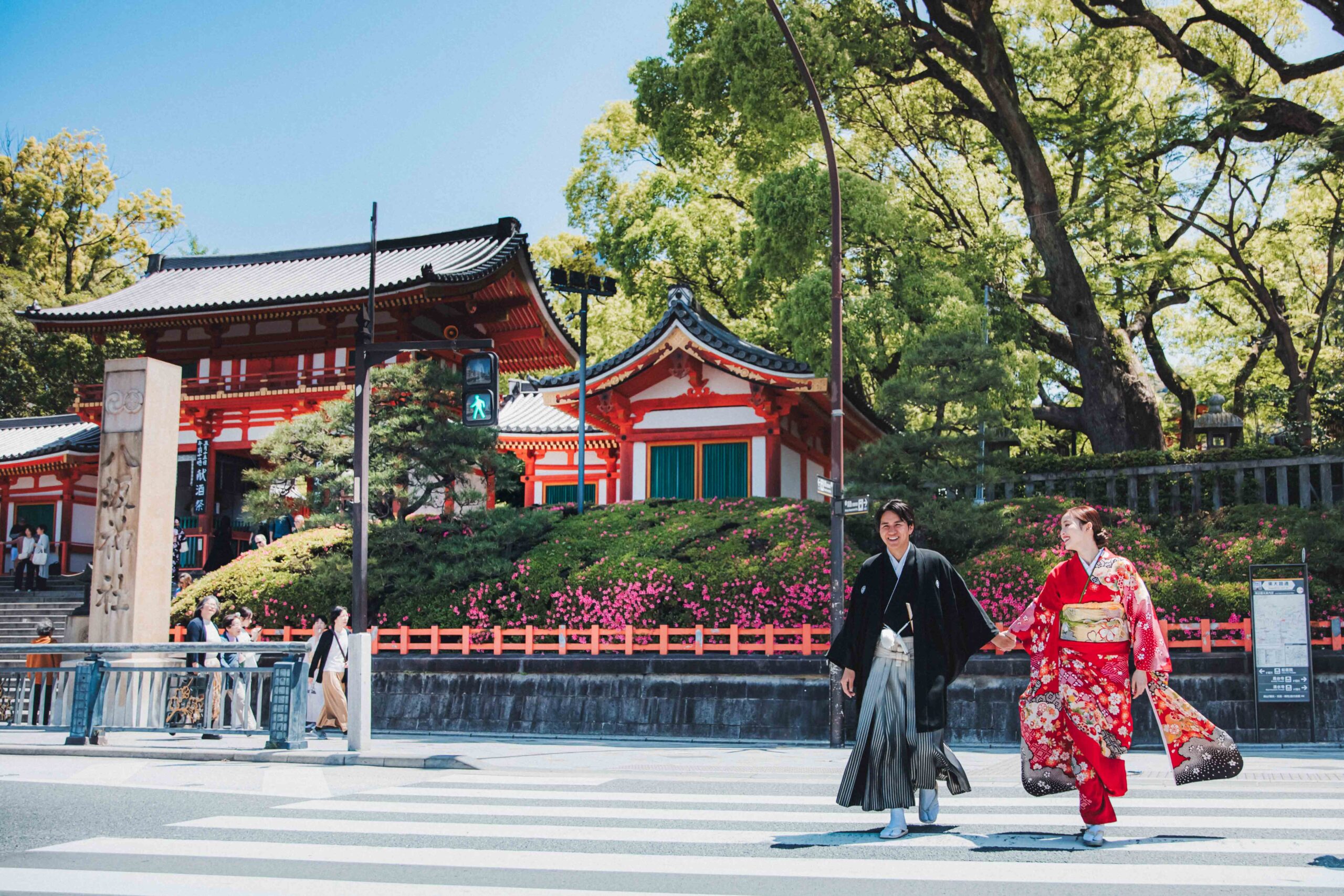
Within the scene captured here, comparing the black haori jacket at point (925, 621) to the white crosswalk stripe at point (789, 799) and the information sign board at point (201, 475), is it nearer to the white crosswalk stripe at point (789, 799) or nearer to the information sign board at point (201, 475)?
the white crosswalk stripe at point (789, 799)

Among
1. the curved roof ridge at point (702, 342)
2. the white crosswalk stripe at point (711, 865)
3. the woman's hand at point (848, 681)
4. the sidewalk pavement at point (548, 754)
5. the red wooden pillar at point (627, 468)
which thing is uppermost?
the curved roof ridge at point (702, 342)

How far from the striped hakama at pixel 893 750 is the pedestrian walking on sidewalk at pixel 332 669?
9.04m

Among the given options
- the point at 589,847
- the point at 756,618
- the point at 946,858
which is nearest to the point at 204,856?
the point at 589,847

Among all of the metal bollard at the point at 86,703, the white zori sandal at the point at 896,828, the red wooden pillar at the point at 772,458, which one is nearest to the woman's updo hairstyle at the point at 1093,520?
the white zori sandal at the point at 896,828

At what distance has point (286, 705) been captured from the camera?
1115cm

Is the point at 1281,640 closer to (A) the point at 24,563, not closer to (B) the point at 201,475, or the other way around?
(B) the point at 201,475

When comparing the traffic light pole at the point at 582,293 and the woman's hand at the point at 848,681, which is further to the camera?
the traffic light pole at the point at 582,293

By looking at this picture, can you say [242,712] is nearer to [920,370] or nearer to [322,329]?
[920,370]

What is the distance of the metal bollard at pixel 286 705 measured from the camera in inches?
439

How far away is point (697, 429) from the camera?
22.6 metres

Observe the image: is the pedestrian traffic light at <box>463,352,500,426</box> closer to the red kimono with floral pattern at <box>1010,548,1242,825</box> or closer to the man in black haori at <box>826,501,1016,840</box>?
the man in black haori at <box>826,501,1016,840</box>

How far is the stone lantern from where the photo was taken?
19734 millimetres

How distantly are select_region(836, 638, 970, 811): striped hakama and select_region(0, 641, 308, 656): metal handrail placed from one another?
21.7 ft

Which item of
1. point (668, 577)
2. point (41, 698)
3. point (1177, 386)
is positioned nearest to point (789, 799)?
point (668, 577)
